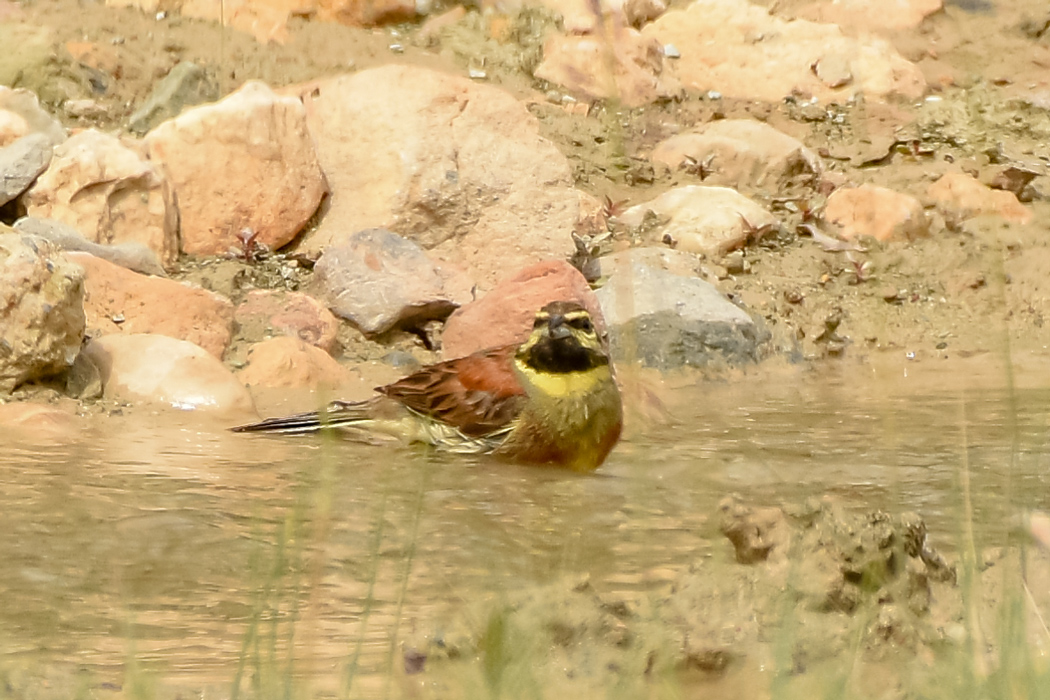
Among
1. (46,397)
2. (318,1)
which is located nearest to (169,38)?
(318,1)

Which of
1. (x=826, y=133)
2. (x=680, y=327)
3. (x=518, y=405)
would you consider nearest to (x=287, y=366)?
(x=518, y=405)

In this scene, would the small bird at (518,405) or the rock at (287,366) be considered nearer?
the small bird at (518,405)

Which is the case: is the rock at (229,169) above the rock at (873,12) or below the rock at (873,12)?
above

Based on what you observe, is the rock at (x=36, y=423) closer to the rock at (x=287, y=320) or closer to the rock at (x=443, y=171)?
the rock at (x=287, y=320)

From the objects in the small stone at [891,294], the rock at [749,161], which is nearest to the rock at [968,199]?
the rock at [749,161]

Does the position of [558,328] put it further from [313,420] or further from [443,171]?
[443,171]

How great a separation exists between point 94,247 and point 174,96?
1989 millimetres

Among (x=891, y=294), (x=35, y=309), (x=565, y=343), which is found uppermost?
(x=35, y=309)

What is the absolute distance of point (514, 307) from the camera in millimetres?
7141

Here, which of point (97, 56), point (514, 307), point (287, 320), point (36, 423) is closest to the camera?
point (36, 423)

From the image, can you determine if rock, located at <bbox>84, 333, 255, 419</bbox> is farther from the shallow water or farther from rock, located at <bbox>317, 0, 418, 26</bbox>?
rock, located at <bbox>317, 0, 418, 26</bbox>

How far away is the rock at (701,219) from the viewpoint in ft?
28.5

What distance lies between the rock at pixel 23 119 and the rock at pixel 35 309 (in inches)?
84.6

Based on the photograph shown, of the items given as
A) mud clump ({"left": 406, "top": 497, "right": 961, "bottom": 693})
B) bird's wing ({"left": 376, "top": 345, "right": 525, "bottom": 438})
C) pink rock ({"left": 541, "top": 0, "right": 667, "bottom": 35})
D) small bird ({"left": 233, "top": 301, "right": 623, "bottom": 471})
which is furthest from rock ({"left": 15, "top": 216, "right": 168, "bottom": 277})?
mud clump ({"left": 406, "top": 497, "right": 961, "bottom": 693})
